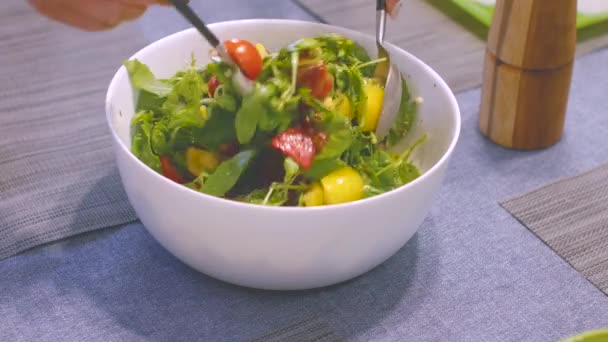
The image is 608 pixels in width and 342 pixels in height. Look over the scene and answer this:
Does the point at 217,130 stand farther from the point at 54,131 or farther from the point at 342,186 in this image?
the point at 54,131

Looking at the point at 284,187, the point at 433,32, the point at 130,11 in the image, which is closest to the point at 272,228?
the point at 284,187

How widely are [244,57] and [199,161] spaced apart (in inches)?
4.8

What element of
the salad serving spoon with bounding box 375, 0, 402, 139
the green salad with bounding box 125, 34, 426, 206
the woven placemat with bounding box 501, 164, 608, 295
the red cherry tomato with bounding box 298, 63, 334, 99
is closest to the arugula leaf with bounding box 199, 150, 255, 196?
the green salad with bounding box 125, 34, 426, 206

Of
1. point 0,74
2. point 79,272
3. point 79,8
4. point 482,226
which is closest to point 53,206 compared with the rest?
point 79,272

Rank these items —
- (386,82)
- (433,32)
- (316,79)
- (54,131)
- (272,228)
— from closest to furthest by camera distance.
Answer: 1. (272,228)
2. (316,79)
3. (386,82)
4. (54,131)
5. (433,32)

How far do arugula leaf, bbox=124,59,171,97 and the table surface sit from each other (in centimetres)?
17

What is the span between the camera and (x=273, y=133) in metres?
0.72

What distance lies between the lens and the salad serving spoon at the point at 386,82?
85 centimetres

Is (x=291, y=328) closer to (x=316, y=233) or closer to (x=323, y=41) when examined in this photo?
(x=316, y=233)

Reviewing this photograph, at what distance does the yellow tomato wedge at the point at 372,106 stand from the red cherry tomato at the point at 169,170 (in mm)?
215

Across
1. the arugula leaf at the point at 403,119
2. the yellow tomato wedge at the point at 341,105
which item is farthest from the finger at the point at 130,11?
the arugula leaf at the point at 403,119

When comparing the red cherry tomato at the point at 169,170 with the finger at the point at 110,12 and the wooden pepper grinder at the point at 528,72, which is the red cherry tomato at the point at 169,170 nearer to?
the finger at the point at 110,12

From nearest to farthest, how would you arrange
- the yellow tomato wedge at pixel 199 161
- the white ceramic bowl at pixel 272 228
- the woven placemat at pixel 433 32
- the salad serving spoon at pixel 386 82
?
1. the white ceramic bowl at pixel 272 228
2. the yellow tomato wedge at pixel 199 161
3. the salad serving spoon at pixel 386 82
4. the woven placemat at pixel 433 32

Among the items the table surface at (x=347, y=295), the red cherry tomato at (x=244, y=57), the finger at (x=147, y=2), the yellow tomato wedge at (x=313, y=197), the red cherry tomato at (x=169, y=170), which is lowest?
the table surface at (x=347, y=295)
